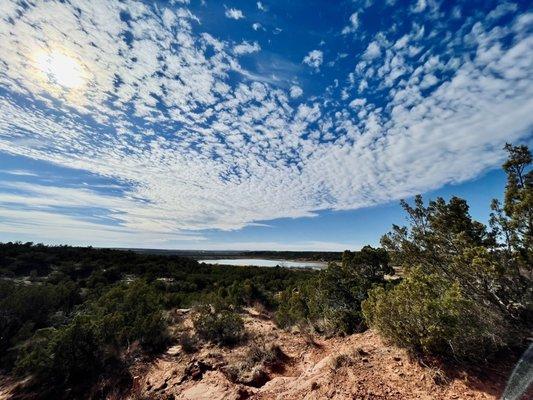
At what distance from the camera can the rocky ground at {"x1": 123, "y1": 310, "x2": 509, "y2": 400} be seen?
6.02 meters

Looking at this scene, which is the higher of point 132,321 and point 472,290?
point 472,290

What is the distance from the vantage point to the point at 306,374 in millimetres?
8180

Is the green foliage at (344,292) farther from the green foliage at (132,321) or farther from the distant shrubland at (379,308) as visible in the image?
the green foliage at (132,321)

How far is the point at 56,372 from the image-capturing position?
9.77 m

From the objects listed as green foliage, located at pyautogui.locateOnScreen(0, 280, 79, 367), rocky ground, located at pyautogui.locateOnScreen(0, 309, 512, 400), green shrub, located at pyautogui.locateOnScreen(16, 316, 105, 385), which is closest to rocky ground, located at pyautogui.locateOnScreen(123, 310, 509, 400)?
rocky ground, located at pyautogui.locateOnScreen(0, 309, 512, 400)

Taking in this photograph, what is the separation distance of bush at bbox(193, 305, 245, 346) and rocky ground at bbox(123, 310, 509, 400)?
0.57 metres

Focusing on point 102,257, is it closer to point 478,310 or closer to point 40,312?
point 40,312

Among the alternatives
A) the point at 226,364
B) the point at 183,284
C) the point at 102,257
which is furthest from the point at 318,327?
the point at 102,257

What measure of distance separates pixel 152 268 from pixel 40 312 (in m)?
19.5

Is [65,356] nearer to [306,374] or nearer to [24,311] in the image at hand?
[24,311]

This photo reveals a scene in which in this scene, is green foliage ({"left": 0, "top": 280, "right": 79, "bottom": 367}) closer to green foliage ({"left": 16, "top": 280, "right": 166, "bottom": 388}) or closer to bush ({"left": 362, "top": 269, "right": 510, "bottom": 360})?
green foliage ({"left": 16, "top": 280, "right": 166, "bottom": 388})

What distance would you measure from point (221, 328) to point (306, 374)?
5491mm

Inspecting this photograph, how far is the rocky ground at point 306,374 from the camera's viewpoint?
6023 millimetres

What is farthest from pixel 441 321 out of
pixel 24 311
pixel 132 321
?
pixel 24 311
